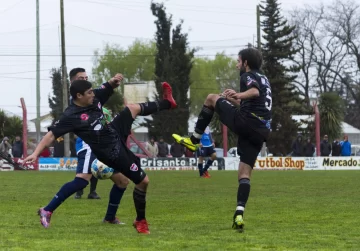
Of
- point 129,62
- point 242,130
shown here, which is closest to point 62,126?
point 242,130

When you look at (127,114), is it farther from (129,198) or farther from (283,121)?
(283,121)

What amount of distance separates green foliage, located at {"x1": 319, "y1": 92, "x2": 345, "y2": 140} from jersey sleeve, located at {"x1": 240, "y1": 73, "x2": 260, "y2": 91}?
4081cm

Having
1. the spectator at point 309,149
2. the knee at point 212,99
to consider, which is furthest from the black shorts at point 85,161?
the spectator at point 309,149

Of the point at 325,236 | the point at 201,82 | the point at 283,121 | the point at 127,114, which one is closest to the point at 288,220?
the point at 325,236

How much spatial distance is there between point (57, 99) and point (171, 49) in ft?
111

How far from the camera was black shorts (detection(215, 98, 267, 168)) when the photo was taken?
9812mm

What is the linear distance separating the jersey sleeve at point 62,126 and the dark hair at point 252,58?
2303 mm

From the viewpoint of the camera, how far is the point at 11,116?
4553cm

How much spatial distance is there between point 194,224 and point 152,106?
1617mm

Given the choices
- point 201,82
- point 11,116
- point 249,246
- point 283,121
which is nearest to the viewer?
point 249,246

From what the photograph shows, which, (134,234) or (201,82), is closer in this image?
(134,234)

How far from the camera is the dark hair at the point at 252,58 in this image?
9906 mm

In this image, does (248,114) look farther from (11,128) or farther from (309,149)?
(11,128)

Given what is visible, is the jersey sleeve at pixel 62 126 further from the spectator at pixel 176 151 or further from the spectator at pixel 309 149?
the spectator at pixel 309 149
